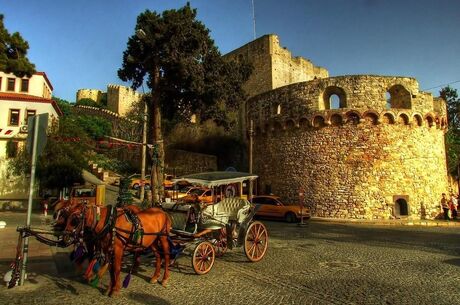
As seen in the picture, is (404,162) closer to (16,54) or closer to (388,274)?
(388,274)

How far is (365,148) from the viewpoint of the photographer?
72.6 feet

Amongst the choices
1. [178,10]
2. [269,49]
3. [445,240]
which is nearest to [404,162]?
[445,240]

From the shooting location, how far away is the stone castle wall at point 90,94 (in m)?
70.0

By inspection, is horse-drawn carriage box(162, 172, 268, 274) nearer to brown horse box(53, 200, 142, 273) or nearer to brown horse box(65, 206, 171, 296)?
brown horse box(65, 206, 171, 296)

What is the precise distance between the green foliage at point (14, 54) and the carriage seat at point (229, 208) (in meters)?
8.68

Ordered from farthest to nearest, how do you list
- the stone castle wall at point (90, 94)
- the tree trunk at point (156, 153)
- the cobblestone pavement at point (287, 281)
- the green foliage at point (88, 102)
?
the stone castle wall at point (90, 94) < the green foliage at point (88, 102) < the tree trunk at point (156, 153) < the cobblestone pavement at point (287, 281)

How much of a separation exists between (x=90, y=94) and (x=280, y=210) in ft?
195

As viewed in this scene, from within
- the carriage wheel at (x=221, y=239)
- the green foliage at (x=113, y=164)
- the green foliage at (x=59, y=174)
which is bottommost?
the carriage wheel at (x=221, y=239)

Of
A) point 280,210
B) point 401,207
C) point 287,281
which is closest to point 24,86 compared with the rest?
point 280,210

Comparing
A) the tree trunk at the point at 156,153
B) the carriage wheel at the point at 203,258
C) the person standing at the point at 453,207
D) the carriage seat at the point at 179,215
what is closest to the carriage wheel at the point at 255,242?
the carriage wheel at the point at 203,258

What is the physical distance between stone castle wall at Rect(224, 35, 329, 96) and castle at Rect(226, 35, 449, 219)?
1665 cm

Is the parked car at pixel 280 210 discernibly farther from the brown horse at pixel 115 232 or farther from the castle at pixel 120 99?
the castle at pixel 120 99

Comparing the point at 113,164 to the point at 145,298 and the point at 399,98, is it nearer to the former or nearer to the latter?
the point at 399,98

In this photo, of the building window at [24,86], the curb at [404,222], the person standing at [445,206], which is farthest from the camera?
the building window at [24,86]
